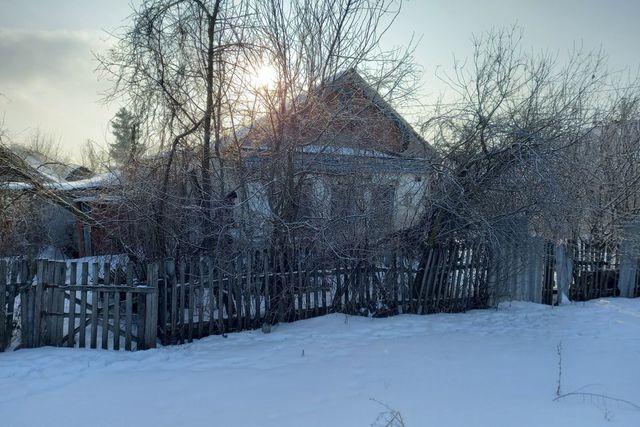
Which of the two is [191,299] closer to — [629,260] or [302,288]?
[302,288]

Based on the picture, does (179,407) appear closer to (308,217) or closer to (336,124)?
(308,217)

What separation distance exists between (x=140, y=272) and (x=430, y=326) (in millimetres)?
4655

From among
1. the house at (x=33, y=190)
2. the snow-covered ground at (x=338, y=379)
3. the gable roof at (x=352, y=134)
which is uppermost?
the gable roof at (x=352, y=134)

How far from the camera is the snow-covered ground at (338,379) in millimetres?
3795

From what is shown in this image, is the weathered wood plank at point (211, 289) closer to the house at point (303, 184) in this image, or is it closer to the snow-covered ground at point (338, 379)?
the snow-covered ground at point (338, 379)

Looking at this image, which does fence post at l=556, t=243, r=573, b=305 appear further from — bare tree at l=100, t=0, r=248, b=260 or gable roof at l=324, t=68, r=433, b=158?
bare tree at l=100, t=0, r=248, b=260

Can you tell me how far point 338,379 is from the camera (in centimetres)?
468

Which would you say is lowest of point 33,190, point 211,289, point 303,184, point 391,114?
point 211,289

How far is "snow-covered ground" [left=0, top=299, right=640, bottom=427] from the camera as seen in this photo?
3795 mm

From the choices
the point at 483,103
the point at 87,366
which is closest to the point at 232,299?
the point at 87,366

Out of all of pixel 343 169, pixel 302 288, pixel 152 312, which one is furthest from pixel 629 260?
pixel 152 312

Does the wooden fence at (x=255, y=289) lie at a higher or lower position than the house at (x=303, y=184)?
lower

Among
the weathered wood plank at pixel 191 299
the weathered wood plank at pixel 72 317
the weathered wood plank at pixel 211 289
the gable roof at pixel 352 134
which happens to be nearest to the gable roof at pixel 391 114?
the gable roof at pixel 352 134

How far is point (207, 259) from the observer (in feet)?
20.7
